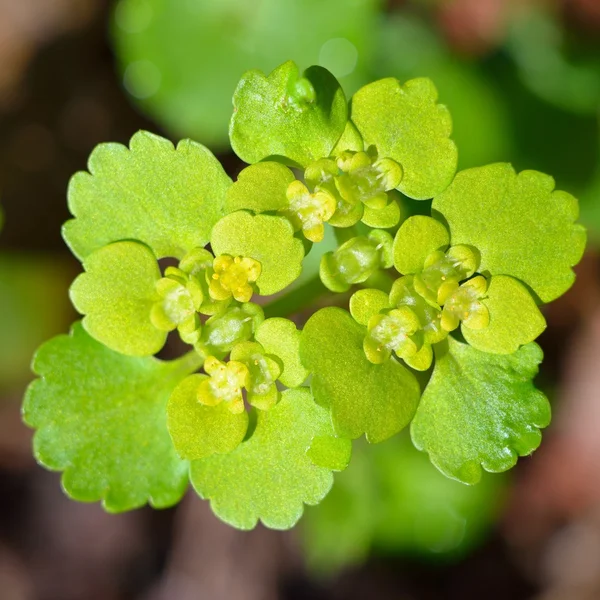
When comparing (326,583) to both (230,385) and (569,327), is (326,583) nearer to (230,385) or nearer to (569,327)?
(569,327)

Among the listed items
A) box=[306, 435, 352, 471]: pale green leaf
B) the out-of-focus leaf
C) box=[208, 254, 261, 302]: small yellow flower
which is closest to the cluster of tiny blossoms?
box=[208, 254, 261, 302]: small yellow flower

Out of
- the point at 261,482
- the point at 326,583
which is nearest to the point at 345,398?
the point at 261,482

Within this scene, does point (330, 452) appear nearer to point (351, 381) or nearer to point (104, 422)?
point (351, 381)

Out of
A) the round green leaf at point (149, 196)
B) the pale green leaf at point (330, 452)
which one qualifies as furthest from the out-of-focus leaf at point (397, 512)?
the round green leaf at point (149, 196)

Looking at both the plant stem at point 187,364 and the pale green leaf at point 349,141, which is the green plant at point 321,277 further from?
the plant stem at point 187,364

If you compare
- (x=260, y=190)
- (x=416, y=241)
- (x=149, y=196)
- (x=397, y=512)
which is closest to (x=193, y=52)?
(x=149, y=196)

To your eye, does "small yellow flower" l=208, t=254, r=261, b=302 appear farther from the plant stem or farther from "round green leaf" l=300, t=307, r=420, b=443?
the plant stem
